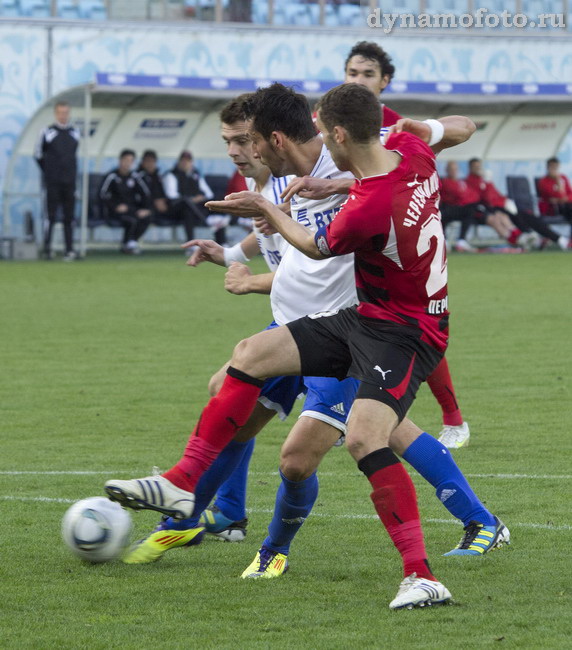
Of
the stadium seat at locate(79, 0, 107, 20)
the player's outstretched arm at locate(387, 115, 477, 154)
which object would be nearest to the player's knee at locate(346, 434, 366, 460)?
the player's outstretched arm at locate(387, 115, 477, 154)

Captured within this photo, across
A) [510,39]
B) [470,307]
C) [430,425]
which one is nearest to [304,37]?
[510,39]

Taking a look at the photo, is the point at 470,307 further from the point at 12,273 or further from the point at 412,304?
the point at 412,304

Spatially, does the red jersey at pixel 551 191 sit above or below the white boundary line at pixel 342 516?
below

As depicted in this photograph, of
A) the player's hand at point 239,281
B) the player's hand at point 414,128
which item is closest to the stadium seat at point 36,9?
the player's hand at point 414,128

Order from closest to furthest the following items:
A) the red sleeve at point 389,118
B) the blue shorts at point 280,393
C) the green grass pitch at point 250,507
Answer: the green grass pitch at point 250,507
the blue shorts at point 280,393
the red sleeve at point 389,118

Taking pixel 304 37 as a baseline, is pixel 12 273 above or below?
below

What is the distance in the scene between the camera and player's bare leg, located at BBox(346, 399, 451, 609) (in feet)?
14.0

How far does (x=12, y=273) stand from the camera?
64.8 feet

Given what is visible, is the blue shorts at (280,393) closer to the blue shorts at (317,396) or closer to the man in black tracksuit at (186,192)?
the blue shorts at (317,396)

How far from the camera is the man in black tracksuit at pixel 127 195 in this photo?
22.4m

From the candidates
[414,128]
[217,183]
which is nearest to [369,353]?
[414,128]

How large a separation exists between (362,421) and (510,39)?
2599 centimetres

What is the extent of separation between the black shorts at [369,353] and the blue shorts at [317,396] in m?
0.08

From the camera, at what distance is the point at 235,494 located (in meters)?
5.50
